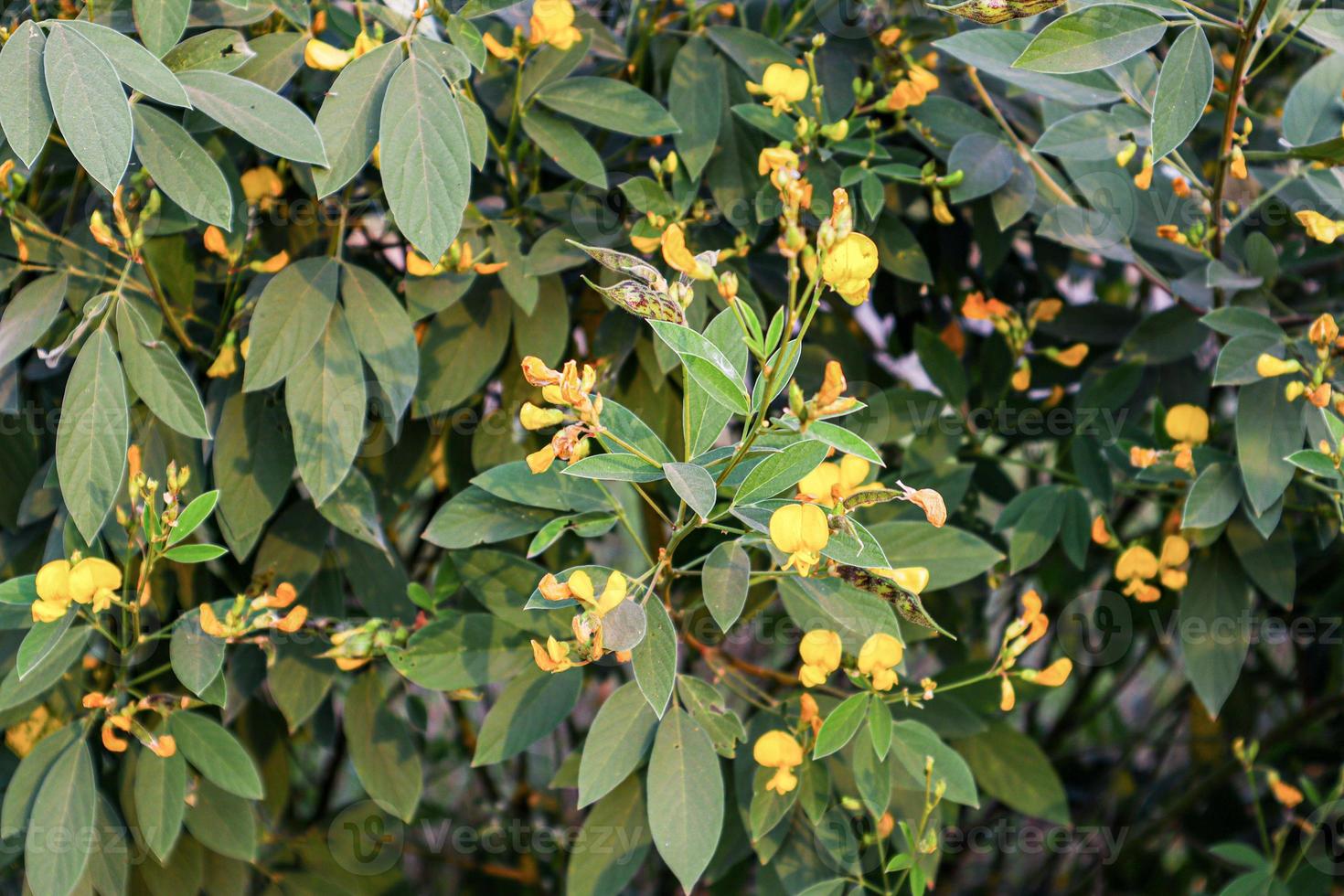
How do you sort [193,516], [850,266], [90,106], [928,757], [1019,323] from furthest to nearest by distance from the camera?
[1019,323] < [928,757] < [193,516] < [90,106] < [850,266]

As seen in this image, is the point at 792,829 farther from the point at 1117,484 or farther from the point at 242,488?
the point at 242,488

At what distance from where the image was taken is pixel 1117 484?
122cm

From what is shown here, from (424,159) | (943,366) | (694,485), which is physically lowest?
(943,366)

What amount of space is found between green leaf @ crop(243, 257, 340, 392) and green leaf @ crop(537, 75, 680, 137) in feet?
0.86

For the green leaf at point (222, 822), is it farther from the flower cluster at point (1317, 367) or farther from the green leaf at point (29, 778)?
the flower cluster at point (1317, 367)

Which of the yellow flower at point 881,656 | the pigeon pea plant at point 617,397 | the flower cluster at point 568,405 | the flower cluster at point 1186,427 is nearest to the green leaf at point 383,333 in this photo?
the pigeon pea plant at point 617,397

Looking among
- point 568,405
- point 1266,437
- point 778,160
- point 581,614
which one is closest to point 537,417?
point 568,405

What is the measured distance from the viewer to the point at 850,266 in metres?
0.69

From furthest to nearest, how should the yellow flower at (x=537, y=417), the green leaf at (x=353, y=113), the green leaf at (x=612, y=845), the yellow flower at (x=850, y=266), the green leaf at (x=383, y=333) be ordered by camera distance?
1. the green leaf at (x=612, y=845)
2. the green leaf at (x=383, y=333)
3. the green leaf at (x=353, y=113)
4. the yellow flower at (x=537, y=417)
5. the yellow flower at (x=850, y=266)

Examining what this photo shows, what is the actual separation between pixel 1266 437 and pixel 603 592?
0.66 metres

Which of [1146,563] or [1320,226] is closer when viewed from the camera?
[1320,226]

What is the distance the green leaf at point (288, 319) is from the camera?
3.15ft

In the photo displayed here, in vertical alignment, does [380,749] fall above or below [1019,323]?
below

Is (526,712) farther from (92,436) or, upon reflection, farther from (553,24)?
(553,24)
